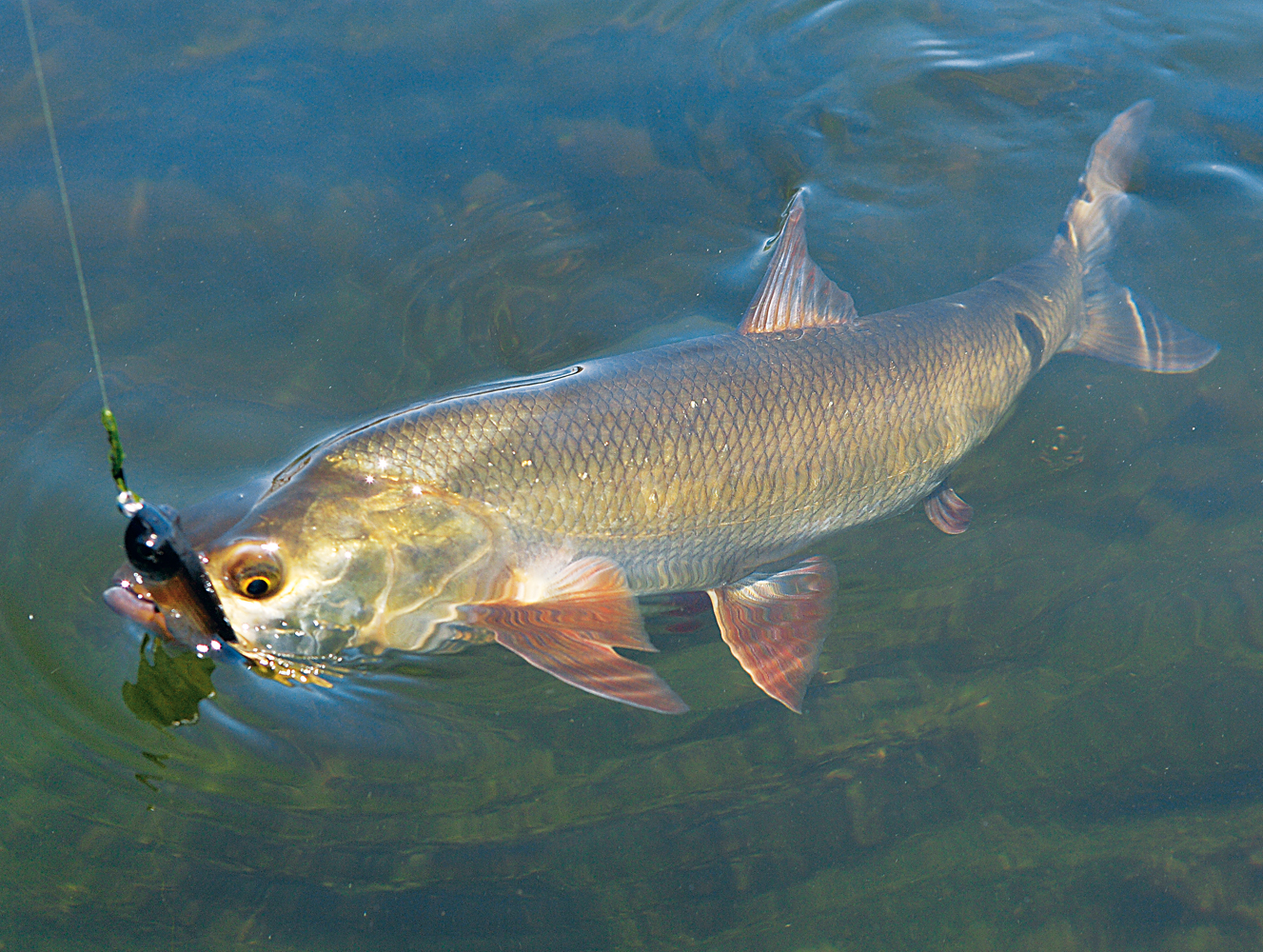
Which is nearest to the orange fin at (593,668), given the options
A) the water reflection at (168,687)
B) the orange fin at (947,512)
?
the water reflection at (168,687)

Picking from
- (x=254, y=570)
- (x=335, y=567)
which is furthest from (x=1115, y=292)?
(x=254, y=570)

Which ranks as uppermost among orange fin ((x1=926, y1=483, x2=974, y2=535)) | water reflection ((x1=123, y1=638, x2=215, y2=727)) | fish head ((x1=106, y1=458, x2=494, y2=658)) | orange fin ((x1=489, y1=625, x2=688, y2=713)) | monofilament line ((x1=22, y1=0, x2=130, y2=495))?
monofilament line ((x1=22, y1=0, x2=130, y2=495))

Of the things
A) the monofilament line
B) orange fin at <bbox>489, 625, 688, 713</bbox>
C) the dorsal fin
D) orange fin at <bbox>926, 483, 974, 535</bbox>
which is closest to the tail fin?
orange fin at <bbox>926, 483, 974, 535</bbox>

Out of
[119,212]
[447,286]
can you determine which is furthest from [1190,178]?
[119,212]

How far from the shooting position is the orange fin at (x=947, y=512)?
169 inches

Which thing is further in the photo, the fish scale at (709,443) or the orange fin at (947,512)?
the orange fin at (947,512)

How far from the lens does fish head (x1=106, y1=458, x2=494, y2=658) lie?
124 inches

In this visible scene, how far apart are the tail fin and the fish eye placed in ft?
12.8

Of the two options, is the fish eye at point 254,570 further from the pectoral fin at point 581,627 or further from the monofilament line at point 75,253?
the pectoral fin at point 581,627

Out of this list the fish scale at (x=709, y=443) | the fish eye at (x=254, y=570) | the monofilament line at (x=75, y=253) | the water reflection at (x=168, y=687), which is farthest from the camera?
the monofilament line at (x=75, y=253)

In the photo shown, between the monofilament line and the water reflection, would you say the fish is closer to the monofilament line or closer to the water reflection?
the water reflection

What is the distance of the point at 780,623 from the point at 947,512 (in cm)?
103

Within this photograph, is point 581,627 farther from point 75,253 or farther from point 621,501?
point 75,253

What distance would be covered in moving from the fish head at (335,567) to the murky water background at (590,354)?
244 millimetres
